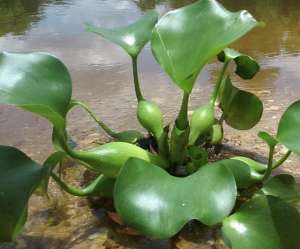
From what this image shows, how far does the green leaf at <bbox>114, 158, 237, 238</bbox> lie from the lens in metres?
0.65

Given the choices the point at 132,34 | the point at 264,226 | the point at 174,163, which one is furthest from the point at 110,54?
the point at 264,226

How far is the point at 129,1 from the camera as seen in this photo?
2.68 meters

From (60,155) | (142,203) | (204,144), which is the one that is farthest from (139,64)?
(142,203)

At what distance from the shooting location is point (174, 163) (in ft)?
3.13

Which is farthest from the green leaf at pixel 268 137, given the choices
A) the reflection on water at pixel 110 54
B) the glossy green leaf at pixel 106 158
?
the reflection on water at pixel 110 54

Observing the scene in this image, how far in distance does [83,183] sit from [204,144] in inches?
10.0

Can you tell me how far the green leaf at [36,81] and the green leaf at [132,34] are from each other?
227mm

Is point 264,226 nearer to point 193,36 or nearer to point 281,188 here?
point 281,188

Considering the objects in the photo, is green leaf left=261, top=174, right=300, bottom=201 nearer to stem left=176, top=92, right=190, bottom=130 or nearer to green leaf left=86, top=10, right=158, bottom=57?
stem left=176, top=92, right=190, bottom=130

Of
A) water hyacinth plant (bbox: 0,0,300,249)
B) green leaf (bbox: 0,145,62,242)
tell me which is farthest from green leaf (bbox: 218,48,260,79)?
green leaf (bbox: 0,145,62,242)

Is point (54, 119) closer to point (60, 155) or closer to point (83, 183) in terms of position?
point (60, 155)

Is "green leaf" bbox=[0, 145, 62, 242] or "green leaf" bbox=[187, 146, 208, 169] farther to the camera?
"green leaf" bbox=[187, 146, 208, 169]

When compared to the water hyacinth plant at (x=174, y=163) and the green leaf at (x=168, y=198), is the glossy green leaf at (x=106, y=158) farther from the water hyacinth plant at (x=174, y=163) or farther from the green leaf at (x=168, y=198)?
the green leaf at (x=168, y=198)

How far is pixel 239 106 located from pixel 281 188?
24 centimetres
